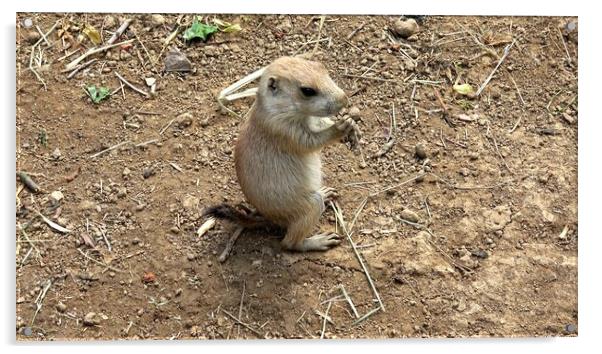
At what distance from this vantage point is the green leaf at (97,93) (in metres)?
2.99

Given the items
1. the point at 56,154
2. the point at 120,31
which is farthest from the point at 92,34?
the point at 56,154

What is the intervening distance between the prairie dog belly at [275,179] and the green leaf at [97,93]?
600 mm

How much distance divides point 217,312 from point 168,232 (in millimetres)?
366

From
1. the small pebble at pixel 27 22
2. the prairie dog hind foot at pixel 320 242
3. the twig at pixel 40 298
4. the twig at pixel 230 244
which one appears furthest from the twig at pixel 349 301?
the small pebble at pixel 27 22

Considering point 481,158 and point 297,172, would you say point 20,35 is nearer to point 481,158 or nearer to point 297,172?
point 297,172

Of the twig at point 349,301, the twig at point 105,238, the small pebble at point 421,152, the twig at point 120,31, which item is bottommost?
the twig at point 349,301

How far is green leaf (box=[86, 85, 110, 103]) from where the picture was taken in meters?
2.99

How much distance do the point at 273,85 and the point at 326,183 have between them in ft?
2.26

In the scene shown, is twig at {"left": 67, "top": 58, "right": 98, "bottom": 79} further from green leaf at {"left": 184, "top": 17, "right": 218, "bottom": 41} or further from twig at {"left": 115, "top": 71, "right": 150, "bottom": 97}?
green leaf at {"left": 184, "top": 17, "right": 218, "bottom": 41}

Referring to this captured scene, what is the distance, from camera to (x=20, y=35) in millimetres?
2707

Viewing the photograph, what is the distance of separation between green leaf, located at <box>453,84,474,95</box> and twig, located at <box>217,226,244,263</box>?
3.22 ft

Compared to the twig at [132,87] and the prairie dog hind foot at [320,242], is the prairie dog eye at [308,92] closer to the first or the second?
the prairie dog hind foot at [320,242]

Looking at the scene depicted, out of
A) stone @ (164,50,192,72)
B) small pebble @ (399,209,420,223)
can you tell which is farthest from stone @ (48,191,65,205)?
small pebble @ (399,209,420,223)

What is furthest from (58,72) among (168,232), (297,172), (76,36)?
(297,172)
